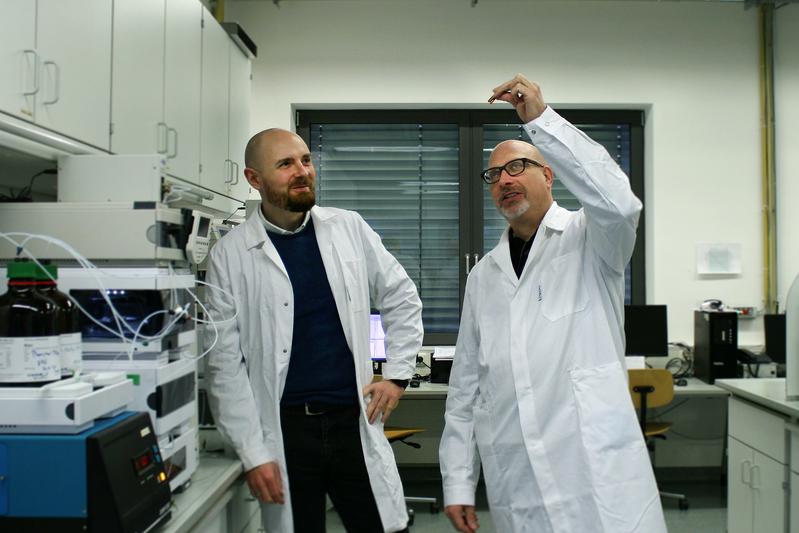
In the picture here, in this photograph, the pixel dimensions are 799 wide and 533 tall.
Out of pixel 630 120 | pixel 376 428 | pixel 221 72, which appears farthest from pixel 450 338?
pixel 376 428

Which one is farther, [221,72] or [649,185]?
[649,185]

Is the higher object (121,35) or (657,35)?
(657,35)

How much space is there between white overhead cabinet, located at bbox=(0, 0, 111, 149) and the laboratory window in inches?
97.9

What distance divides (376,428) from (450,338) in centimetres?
260

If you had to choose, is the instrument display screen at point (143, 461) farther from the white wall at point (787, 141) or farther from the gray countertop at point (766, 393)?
the white wall at point (787, 141)

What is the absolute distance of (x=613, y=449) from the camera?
1.39 meters

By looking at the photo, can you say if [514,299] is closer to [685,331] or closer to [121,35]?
[121,35]

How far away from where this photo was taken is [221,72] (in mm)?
2963

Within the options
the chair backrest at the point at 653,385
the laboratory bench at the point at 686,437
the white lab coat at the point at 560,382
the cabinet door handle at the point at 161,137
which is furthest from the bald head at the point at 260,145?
the laboratory bench at the point at 686,437

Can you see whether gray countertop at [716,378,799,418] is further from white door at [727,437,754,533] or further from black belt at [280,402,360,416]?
black belt at [280,402,360,416]

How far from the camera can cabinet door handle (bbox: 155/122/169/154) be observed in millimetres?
2256

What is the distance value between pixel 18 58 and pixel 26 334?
0.74 meters

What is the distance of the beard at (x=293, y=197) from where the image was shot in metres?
1.73

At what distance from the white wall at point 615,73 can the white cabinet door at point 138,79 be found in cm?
183
